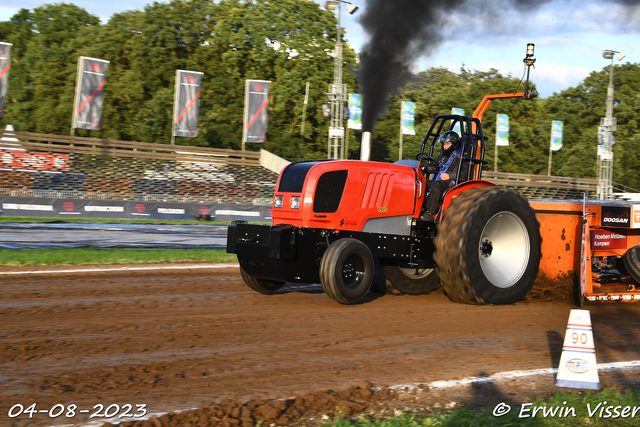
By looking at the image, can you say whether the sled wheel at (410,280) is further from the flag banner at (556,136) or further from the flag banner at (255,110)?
the flag banner at (556,136)

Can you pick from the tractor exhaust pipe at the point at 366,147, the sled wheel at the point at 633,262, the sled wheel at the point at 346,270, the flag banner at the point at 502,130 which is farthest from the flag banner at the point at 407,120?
the sled wheel at the point at 346,270

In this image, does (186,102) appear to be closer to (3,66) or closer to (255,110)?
(255,110)

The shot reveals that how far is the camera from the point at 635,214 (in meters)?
8.46

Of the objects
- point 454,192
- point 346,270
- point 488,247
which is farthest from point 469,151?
point 346,270

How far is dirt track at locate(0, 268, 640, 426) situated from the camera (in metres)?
4.02

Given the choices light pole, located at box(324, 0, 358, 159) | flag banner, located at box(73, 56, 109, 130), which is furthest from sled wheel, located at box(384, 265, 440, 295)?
flag banner, located at box(73, 56, 109, 130)

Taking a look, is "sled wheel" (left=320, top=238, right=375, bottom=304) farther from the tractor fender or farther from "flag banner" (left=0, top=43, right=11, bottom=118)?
"flag banner" (left=0, top=43, right=11, bottom=118)

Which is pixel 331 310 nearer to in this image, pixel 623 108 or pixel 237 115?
pixel 237 115

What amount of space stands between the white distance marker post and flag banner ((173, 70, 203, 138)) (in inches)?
1206

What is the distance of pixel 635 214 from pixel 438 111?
4581 cm

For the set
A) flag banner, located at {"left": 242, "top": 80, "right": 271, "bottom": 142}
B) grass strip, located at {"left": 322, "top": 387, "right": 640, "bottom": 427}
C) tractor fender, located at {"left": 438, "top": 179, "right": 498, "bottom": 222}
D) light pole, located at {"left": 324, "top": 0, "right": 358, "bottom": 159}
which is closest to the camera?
grass strip, located at {"left": 322, "top": 387, "right": 640, "bottom": 427}

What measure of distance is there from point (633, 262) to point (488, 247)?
2264mm

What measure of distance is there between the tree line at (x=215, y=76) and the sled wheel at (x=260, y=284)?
3553cm

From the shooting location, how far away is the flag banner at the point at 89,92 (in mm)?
31017
